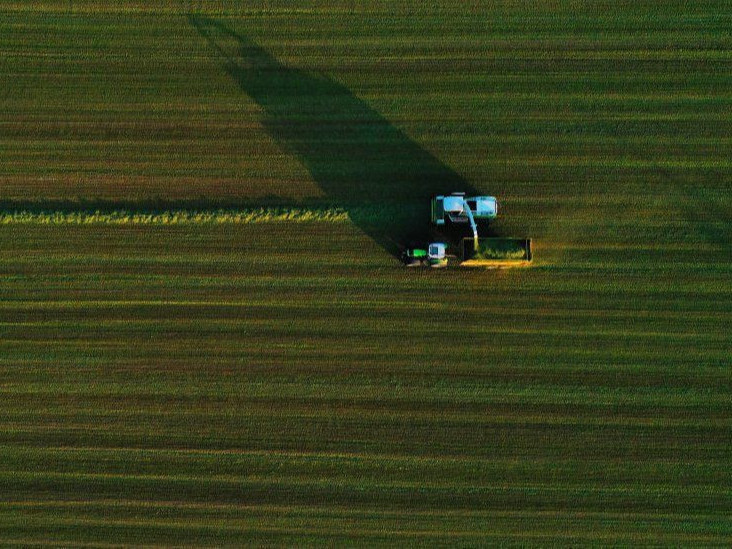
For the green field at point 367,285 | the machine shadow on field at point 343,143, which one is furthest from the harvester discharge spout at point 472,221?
the green field at point 367,285

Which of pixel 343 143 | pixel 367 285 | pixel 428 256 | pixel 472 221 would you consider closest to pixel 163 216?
pixel 343 143

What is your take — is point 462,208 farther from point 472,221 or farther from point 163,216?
point 163,216

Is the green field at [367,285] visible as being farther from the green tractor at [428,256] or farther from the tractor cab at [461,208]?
the tractor cab at [461,208]

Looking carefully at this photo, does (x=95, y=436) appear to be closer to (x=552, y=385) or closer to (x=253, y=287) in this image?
(x=253, y=287)

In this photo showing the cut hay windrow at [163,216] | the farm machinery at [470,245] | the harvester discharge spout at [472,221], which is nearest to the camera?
the harvester discharge spout at [472,221]

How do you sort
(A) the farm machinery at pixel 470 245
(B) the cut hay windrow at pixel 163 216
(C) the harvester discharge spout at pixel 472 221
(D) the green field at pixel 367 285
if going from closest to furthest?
(C) the harvester discharge spout at pixel 472 221 < (A) the farm machinery at pixel 470 245 < (D) the green field at pixel 367 285 < (B) the cut hay windrow at pixel 163 216

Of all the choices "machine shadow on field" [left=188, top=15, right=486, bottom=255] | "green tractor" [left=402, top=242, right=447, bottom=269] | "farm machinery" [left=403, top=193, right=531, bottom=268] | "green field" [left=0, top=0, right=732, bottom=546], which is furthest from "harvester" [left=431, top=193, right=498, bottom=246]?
"green tractor" [left=402, top=242, right=447, bottom=269]

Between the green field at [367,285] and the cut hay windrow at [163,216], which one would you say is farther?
the cut hay windrow at [163,216]
